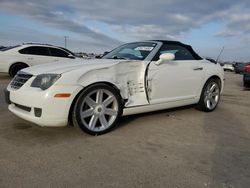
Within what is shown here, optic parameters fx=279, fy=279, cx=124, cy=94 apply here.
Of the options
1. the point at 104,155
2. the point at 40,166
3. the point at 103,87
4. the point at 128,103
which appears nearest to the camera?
the point at 40,166

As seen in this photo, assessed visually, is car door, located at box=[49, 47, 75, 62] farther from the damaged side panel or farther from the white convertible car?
the damaged side panel

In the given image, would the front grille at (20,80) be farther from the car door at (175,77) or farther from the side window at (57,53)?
the side window at (57,53)

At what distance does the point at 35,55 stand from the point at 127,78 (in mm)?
8099

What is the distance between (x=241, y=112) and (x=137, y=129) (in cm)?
289

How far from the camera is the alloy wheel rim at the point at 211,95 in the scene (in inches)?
231

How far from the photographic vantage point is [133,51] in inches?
202

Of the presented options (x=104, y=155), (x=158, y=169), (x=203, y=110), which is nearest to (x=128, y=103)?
(x=104, y=155)

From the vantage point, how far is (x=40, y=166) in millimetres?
2967

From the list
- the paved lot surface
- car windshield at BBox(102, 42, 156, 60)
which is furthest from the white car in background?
the paved lot surface

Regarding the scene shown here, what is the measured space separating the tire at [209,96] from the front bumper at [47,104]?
2.96 meters

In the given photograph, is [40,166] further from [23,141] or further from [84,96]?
[84,96]

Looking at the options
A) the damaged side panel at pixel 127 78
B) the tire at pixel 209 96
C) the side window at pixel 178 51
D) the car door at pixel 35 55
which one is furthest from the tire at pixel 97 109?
the car door at pixel 35 55

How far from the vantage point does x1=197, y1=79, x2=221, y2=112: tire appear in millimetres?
5754

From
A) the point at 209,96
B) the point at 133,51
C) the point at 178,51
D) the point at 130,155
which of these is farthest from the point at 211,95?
the point at 130,155
